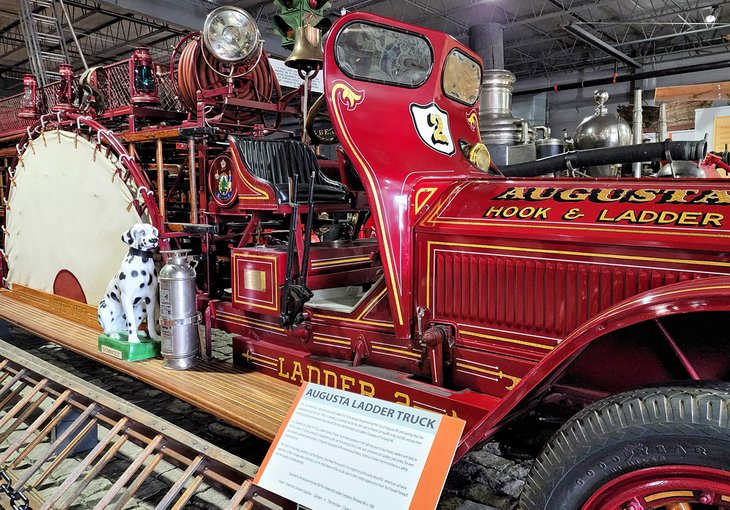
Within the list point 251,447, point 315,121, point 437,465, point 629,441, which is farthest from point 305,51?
point 629,441

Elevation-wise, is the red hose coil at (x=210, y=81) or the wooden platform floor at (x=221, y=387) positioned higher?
the red hose coil at (x=210, y=81)

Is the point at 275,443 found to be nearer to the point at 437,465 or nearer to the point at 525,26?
the point at 437,465

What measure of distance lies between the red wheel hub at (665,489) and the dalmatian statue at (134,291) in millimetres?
2807

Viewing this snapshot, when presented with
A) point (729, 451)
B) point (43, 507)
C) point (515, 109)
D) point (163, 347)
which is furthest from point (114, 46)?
point (729, 451)

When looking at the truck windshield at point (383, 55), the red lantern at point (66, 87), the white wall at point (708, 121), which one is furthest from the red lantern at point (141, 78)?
the white wall at point (708, 121)

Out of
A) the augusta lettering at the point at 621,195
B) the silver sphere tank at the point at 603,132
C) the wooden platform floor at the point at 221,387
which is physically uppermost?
the silver sphere tank at the point at 603,132

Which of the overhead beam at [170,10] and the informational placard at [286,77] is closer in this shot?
the informational placard at [286,77]

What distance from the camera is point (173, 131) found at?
362cm

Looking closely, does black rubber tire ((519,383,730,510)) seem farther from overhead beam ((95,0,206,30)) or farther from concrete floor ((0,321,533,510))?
overhead beam ((95,0,206,30))

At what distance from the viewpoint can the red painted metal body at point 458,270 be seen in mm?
1740

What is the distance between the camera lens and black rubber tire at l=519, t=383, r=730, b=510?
1.35 metres

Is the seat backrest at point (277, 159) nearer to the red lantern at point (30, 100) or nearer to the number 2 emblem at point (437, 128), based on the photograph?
the number 2 emblem at point (437, 128)

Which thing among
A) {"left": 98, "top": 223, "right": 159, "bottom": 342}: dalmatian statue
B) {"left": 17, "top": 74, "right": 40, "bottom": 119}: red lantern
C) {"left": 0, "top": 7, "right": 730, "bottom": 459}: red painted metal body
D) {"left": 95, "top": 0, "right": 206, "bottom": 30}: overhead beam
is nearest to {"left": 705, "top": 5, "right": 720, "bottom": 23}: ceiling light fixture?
{"left": 95, "top": 0, "right": 206, "bottom": 30}: overhead beam

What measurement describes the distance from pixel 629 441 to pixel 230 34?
10.7ft
